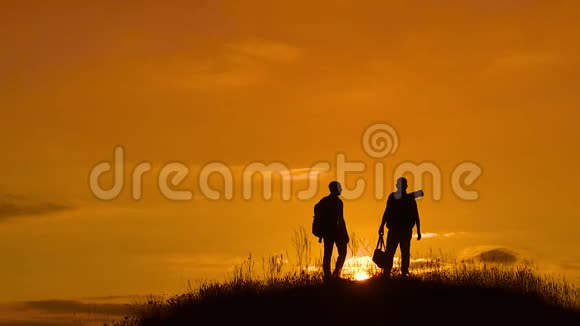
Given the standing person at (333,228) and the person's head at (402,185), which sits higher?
the person's head at (402,185)

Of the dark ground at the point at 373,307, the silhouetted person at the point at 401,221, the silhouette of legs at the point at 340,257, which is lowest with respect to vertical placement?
the dark ground at the point at 373,307

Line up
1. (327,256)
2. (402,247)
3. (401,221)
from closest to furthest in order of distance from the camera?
(401,221) < (402,247) < (327,256)

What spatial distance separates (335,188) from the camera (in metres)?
26.1

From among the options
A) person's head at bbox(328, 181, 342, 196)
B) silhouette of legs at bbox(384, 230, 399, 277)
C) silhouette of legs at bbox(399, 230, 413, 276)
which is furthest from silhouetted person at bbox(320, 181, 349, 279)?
silhouette of legs at bbox(399, 230, 413, 276)

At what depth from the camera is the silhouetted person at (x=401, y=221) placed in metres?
26.3

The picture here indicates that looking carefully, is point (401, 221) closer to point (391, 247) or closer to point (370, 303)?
point (391, 247)

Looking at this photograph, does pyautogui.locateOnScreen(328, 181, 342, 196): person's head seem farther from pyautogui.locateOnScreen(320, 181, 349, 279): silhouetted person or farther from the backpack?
the backpack

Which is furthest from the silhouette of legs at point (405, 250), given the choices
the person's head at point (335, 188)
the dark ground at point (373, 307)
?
the person's head at point (335, 188)

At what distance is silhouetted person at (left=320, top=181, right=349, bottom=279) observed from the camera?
26250 millimetres

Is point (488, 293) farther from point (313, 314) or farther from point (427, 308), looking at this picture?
point (313, 314)

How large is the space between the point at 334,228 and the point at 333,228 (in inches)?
1.0

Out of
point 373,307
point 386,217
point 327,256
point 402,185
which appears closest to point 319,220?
point 327,256

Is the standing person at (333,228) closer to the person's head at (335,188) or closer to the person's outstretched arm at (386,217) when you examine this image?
the person's head at (335,188)

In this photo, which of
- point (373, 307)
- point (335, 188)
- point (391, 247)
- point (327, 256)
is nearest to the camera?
point (373, 307)
